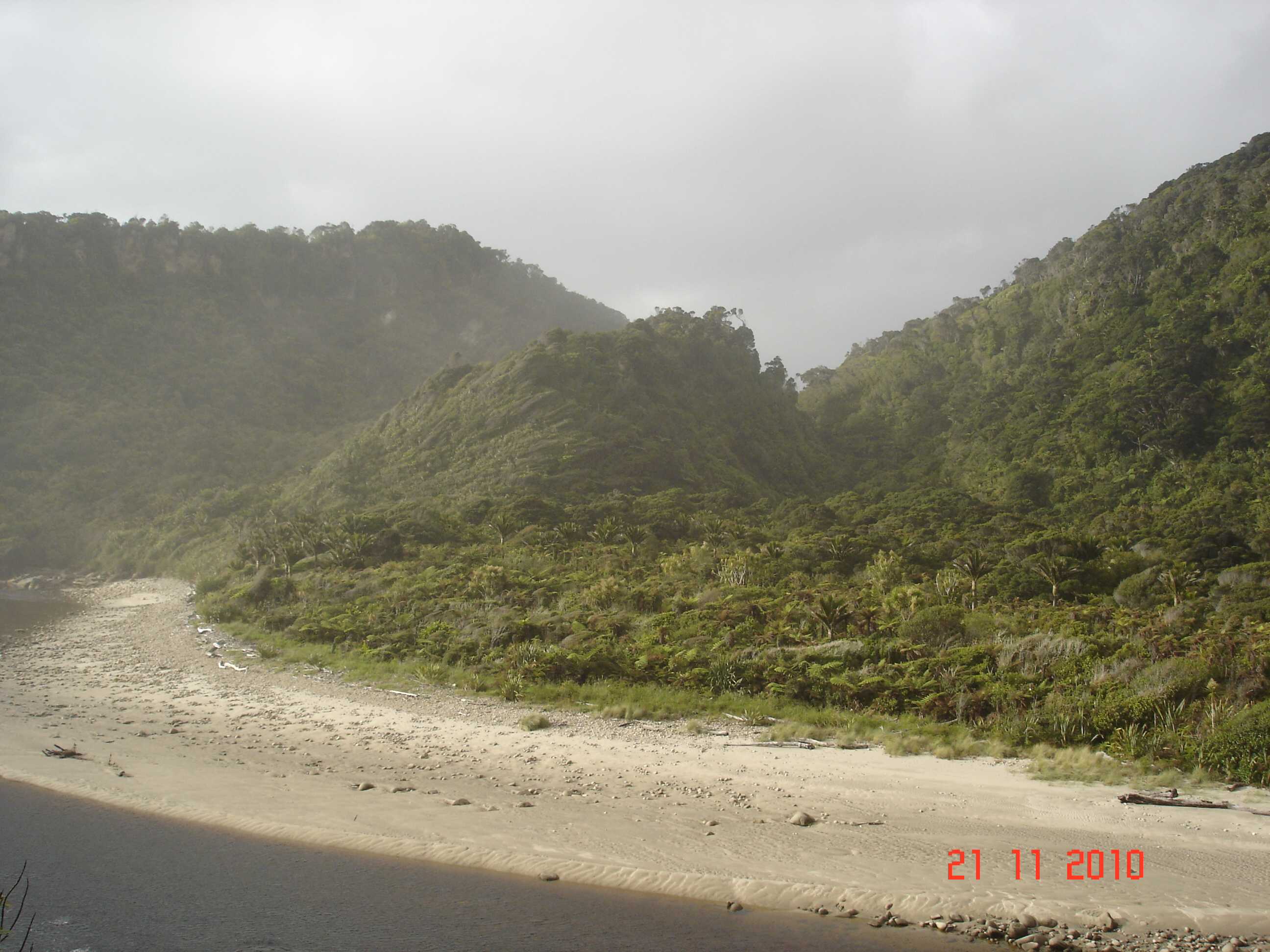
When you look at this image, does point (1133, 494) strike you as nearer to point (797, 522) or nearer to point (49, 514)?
point (797, 522)

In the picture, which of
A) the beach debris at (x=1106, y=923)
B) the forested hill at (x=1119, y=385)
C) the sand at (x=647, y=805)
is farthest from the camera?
the forested hill at (x=1119, y=385)

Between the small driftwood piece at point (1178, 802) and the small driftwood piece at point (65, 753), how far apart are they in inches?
666

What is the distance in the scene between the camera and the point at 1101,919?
839 centimetres

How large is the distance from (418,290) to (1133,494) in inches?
4840

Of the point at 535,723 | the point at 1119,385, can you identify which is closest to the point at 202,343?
the point at 1119,385

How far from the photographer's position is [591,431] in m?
72.9

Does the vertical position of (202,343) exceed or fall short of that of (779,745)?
it exceeds it

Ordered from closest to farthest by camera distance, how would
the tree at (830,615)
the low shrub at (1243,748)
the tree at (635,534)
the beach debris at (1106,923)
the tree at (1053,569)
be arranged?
the beach debris at (1106,923)
the low shrub at (1243,748)
the tree at (830,615)
the tree at (1053,569)
the tree at (635,534)

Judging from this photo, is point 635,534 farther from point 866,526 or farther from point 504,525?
point 866,526

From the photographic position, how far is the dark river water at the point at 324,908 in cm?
831

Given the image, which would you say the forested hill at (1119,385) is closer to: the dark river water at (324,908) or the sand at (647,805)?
the sand at (647,805)

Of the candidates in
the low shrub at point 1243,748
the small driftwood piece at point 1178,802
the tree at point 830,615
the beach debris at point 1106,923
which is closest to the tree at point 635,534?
the tree at point 830,615
